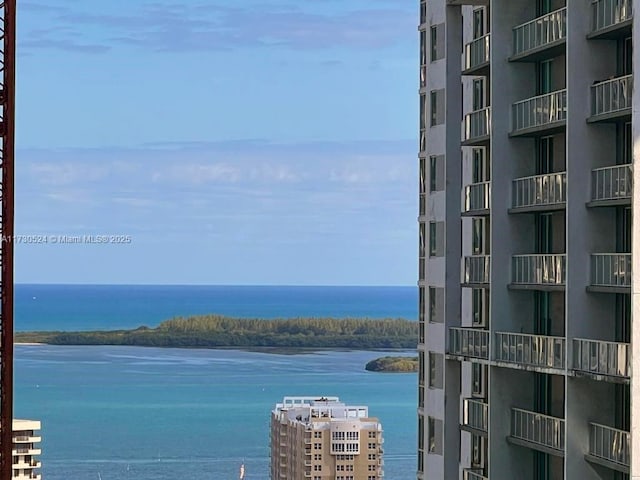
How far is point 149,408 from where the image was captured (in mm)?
102438

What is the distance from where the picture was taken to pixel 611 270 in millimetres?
17781

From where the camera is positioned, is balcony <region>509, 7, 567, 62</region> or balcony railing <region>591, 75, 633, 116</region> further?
balcony <region>509, 7, 567, 62</region>

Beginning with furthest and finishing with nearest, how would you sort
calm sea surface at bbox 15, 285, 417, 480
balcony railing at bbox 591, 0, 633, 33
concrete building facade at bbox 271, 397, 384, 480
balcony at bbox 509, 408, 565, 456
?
calm sea surface at bbox 15, 285, 417, 480, concrete building facade at bbox 271, 397, 384, 480, balcony at bbox 509, 408, 565, 456, balcony railing at bbox 591, 0, 633, 33

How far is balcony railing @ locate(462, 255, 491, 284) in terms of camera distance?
21531 mm

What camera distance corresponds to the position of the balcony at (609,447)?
17422 millimetres

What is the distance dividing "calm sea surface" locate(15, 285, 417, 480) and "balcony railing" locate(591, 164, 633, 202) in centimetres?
6127

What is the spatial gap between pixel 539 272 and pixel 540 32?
3016 millimetres

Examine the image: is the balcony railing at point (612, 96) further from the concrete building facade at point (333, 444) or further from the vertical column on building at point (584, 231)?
the concrete building facade at point (333, 444)

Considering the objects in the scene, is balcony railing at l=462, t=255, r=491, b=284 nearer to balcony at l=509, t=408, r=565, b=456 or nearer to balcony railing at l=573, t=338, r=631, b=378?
balcony at l=509, t=408, r=565, b=456

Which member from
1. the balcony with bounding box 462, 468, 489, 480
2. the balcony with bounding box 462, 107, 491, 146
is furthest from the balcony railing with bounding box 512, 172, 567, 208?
the balcony with bounding box 462, 468, 489, 480

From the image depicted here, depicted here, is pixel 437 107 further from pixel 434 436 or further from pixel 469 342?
pixel 469 342

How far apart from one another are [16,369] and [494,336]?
8822 centimetres

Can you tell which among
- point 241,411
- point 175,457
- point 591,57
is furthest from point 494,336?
point 241,411

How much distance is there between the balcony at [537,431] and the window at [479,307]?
8.68 feet
